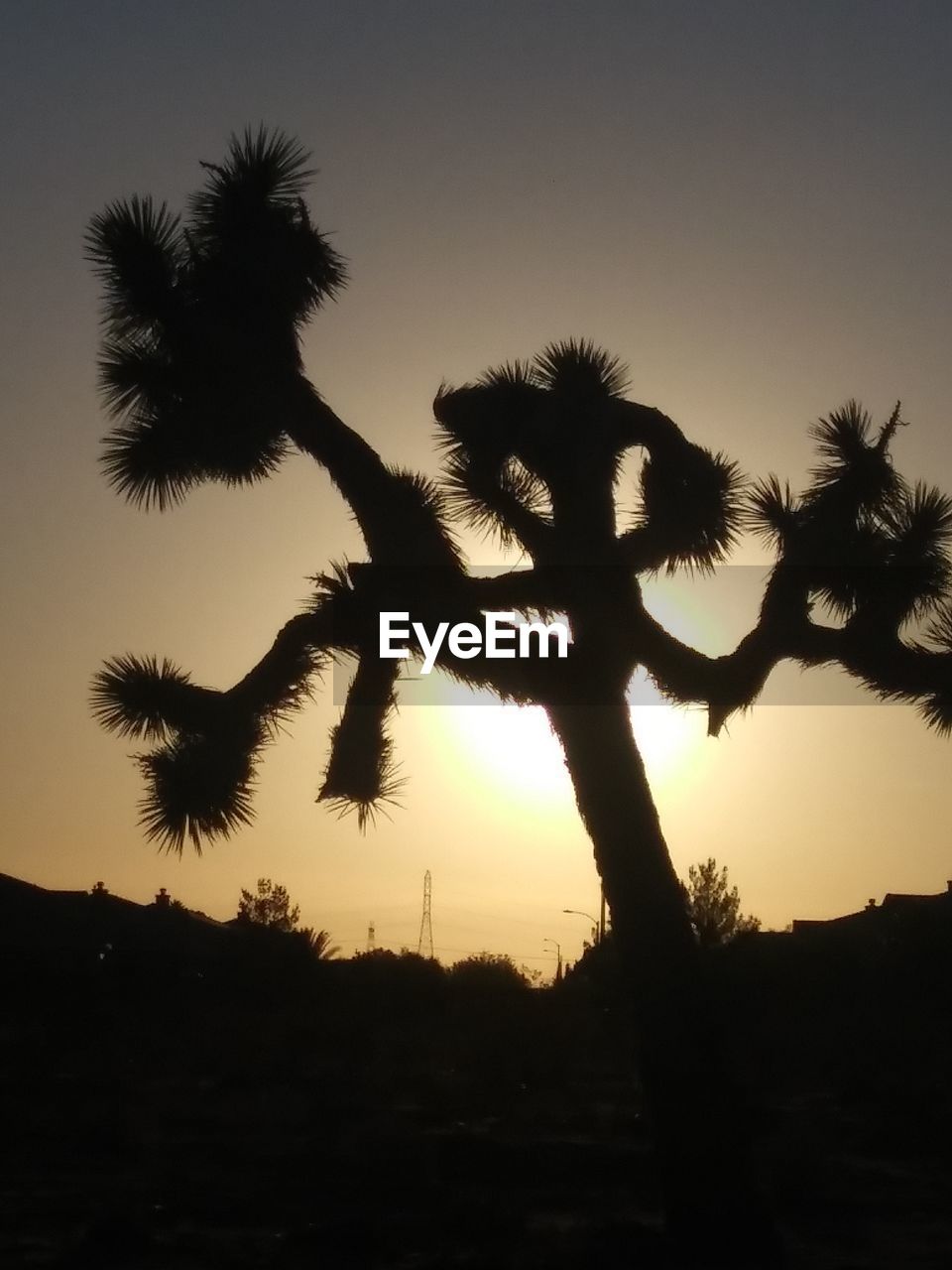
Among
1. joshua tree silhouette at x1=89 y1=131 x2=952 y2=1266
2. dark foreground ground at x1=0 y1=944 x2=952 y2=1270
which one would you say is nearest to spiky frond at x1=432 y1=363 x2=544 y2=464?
joshua tree silhouette at x1=89 y1=131 x2=952 y2=1266

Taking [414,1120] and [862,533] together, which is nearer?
[862,533]

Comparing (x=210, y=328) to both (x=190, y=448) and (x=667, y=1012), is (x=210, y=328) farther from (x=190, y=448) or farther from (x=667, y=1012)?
(x=667, y=1012)

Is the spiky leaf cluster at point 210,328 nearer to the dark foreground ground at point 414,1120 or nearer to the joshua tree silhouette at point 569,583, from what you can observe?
the joshua tree silhouette at point 569,583

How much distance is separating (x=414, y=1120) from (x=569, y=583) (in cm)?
962

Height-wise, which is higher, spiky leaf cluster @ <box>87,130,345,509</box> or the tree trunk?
spiky leaf cluster @ <box>87,130,345,509</box>

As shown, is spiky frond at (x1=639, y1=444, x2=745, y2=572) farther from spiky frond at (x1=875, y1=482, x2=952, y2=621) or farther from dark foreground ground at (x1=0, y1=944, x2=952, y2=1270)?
dark foreground ground at (x1=0, y1=944, x2=952, y2=1270)

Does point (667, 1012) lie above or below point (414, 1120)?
below

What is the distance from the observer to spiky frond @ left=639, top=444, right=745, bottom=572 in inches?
374

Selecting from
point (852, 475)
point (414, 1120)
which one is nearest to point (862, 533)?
point (852, 475)

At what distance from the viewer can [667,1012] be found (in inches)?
337

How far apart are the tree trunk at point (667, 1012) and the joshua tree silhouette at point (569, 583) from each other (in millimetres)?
14

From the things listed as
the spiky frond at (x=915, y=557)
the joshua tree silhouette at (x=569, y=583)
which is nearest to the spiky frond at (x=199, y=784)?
the joshua tree silhouette at (x=569, y=583)

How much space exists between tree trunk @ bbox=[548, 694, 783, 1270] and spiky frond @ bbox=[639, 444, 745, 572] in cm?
112

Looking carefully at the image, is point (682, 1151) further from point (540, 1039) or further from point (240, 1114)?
point (540, 1039)
